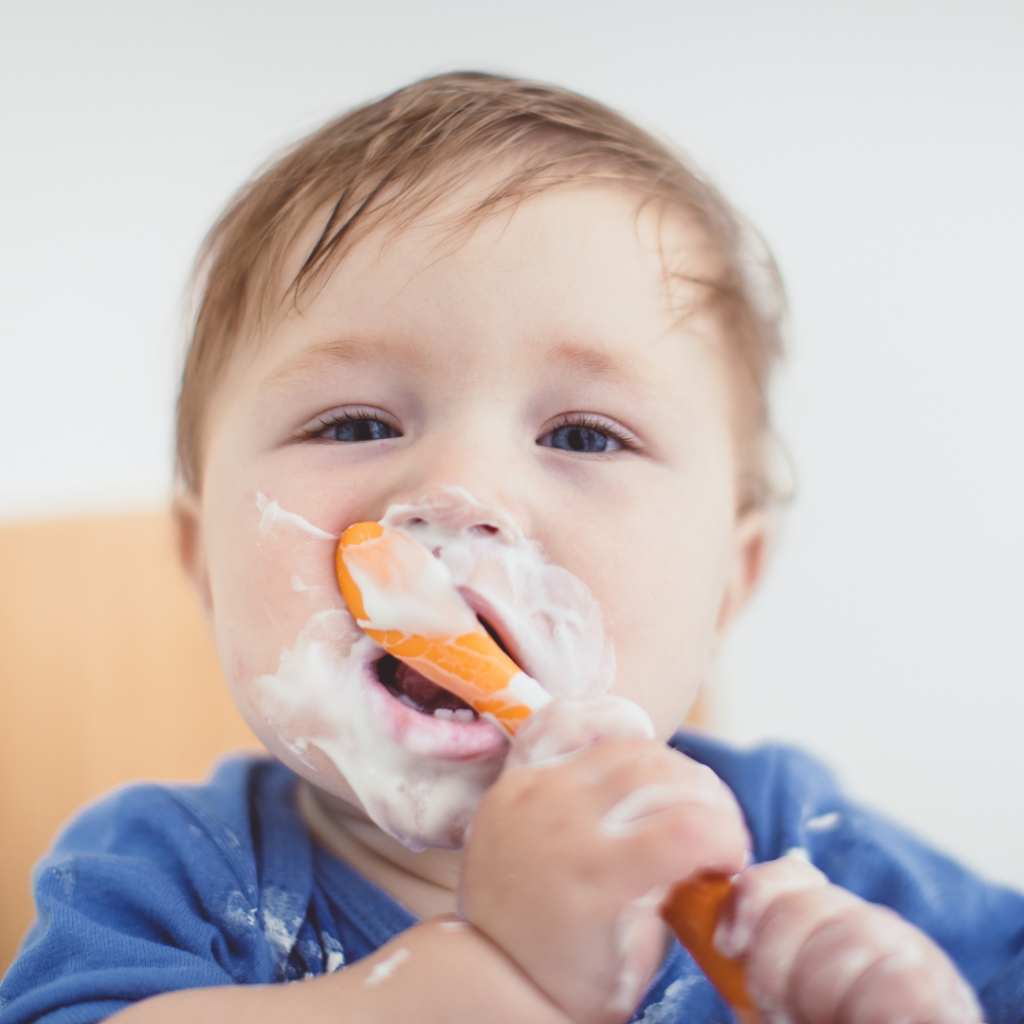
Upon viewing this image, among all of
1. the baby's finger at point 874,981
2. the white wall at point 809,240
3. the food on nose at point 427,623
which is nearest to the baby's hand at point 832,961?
the baby's finger at point 874,981

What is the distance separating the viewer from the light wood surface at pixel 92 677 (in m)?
0.89

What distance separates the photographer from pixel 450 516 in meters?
Answer: 0.42

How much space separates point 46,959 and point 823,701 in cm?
122

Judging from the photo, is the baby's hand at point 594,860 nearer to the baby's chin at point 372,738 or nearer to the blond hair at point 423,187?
the baby's chin at point 372,738

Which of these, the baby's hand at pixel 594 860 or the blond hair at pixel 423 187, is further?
the blond hair at pixel 423 187

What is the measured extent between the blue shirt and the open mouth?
175 mm

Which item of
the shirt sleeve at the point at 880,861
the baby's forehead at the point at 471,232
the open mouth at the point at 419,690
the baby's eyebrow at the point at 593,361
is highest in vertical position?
the baby's forehead at the point at 471,232

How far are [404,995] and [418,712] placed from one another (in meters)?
0.12

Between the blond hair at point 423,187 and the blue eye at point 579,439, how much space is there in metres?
0.14

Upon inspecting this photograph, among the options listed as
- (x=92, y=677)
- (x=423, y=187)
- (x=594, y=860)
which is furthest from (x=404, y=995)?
(x=92, y=677)

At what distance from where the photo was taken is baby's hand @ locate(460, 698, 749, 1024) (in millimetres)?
316

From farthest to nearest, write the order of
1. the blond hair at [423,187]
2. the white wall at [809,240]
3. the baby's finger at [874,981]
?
1. the white wall at [809,240]
2. the blond hair at [423,187]
3. the baby's finger at [874,981]

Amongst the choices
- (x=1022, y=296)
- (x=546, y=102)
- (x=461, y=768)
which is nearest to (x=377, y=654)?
(x=461, y=768)

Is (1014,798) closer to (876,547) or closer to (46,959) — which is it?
(876,547)
